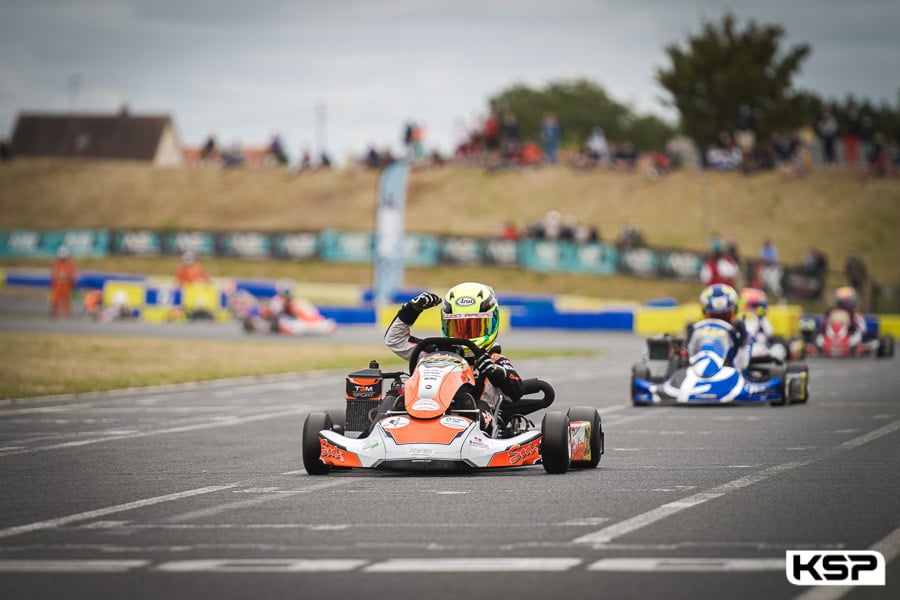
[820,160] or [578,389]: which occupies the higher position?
[820,160]

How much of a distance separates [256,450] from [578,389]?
7.71 m

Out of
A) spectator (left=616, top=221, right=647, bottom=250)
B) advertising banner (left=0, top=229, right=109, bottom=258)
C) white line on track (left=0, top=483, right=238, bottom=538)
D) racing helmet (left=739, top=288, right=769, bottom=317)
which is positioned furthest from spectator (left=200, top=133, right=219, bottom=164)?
white line on track (left=0, top=483, right=238, bottom=538)

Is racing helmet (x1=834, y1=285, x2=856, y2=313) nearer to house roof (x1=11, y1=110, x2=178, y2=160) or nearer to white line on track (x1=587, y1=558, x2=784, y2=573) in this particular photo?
white line on track (x1=587, y1=558, x2=784, y2=573)

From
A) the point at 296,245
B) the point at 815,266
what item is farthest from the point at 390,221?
the point at 296,245

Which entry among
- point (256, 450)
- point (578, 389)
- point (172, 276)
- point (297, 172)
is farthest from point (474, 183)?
point (256, 450)

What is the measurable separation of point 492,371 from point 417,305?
2.34 feet

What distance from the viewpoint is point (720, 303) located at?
56.2ft

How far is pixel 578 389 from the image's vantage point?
19500 millimetres

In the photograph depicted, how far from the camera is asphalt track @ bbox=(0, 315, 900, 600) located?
6508mm

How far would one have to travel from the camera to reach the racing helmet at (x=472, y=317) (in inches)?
446

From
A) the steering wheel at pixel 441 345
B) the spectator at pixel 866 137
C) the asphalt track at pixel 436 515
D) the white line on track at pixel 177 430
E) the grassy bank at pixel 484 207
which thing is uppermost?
the spectator at pixel 866 137

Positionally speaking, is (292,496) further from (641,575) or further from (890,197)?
(890,197)

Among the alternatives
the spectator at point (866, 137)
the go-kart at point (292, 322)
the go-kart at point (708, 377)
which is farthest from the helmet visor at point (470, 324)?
the spectator at point (866, 137)

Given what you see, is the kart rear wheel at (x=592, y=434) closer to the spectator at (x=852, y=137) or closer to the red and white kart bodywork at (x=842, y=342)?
the red and white kart bodywork at (x=842, y=342)
